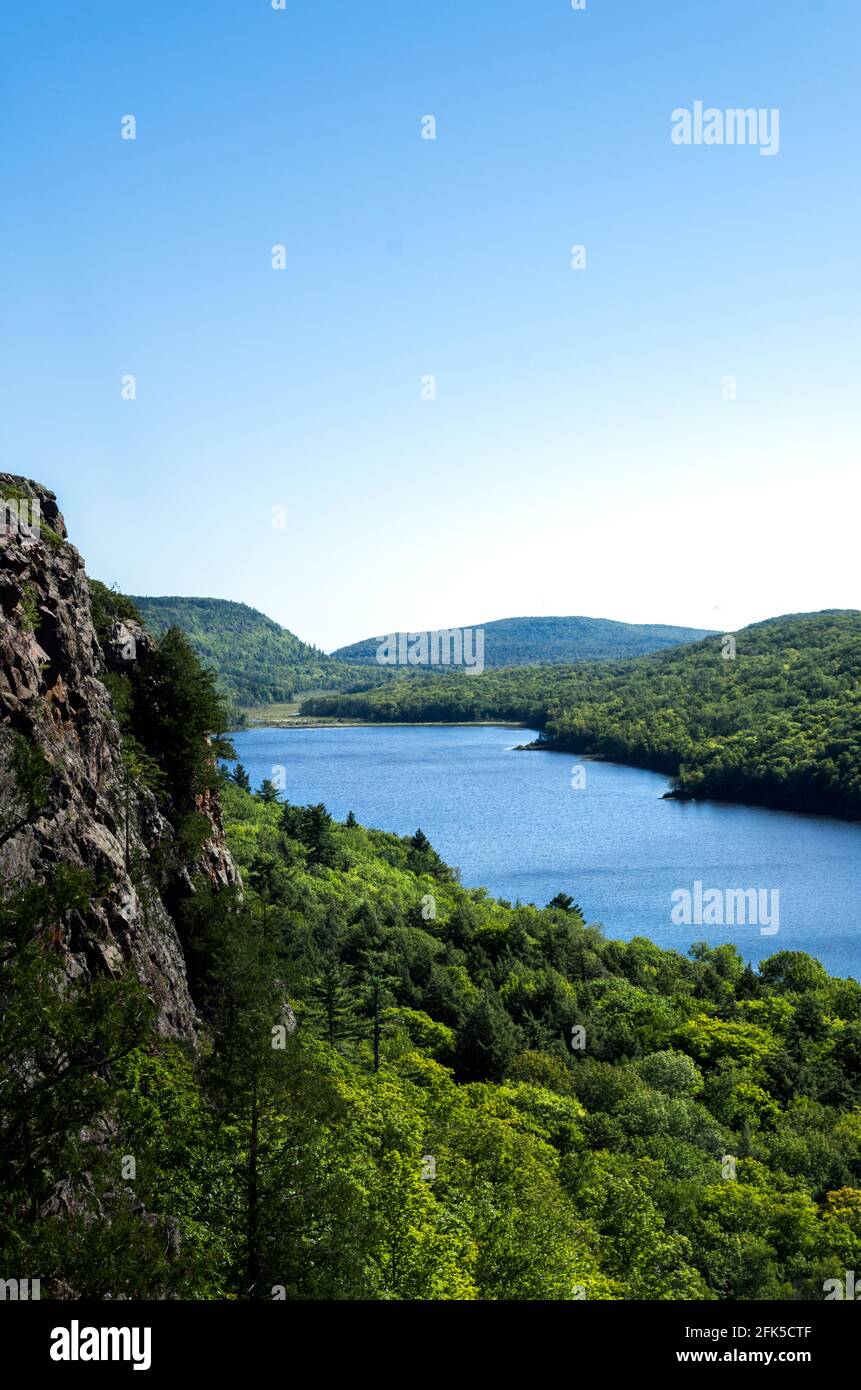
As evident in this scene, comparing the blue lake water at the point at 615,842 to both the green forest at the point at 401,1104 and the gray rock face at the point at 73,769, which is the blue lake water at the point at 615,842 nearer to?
the green forest at the point at 401,1104

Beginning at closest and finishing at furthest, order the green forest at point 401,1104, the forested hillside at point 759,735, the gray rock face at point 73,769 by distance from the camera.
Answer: the green forest at point 401,1104, the gray rock face at point 73,769, the forested hillside at point 759,735

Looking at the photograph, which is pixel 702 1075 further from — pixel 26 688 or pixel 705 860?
pixel 705 860

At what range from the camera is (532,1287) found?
787 inches

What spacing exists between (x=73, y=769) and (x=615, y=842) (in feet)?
304

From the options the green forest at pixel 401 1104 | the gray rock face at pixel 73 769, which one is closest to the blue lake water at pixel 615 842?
the green forest at pixel 401 1104

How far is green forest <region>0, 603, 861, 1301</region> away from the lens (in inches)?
489

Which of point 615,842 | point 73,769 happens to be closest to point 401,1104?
point 73,769

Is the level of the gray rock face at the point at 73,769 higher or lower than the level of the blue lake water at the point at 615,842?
higher

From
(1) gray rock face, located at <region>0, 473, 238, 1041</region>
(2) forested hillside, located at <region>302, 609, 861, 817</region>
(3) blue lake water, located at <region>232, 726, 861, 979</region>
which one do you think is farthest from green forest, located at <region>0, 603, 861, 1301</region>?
Answer: (2) forested hillside, located at <region>302, 609, 861, 817</region>

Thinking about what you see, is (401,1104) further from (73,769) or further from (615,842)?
(615,842)

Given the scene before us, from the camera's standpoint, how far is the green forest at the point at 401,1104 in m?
12.4

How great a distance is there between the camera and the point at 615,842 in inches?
4299

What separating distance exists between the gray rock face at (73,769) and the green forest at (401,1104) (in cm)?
111

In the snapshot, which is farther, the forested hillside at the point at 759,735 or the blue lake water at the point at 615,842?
the forested hillside at the point at 759,735
